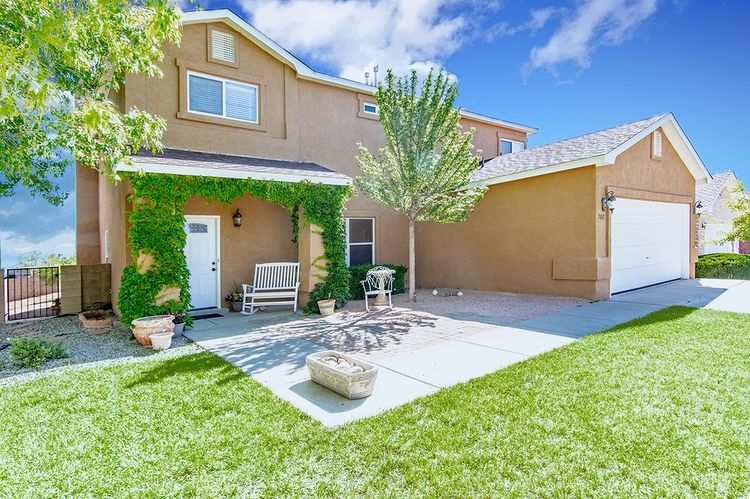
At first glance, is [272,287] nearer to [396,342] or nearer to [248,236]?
[248,236]

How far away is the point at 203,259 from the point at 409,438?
838 cm

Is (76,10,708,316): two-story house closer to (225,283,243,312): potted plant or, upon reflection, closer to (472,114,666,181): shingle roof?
(472,114,666,181): shingle roof

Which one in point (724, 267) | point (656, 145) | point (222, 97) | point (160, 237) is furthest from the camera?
point (724, 267)

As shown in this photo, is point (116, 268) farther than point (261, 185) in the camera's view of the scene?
Yes

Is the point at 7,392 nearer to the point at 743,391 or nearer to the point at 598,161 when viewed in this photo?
the point at 743,391

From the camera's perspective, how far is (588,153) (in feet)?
34.9

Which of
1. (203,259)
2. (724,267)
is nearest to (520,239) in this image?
(203,259)

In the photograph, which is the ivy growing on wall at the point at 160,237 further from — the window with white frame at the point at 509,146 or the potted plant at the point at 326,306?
the window with white frame at the point at 509,146

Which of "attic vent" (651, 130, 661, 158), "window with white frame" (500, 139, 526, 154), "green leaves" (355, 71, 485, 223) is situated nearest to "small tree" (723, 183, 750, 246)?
"attic vent" (651, 130, 661, 158)

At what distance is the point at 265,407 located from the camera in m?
4.25

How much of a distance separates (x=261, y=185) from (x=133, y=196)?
248 centimetres

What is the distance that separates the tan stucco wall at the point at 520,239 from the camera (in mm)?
10703

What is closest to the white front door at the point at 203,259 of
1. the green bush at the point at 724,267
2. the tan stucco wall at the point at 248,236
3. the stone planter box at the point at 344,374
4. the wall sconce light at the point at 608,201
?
the tan stucco wall at the point at 248,236

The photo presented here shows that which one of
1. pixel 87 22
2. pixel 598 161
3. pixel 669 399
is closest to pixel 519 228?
pixel 598 161
